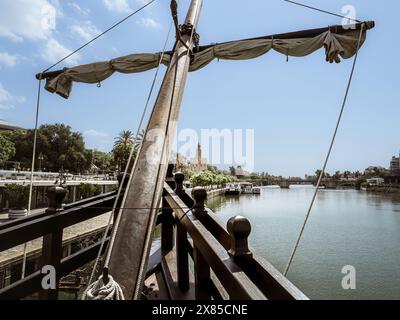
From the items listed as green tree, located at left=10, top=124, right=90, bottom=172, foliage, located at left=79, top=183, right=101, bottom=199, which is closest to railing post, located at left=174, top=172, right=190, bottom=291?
foliage, located at left=79, top=183, right=101, bottom=199

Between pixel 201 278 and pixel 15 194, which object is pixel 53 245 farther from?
pixel 15 194

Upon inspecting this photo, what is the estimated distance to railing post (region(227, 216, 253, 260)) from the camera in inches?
47.4

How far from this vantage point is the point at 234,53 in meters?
5.09

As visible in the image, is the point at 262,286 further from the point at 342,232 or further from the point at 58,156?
the point at 58,156

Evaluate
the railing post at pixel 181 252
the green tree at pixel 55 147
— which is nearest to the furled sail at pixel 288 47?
the railing post at pixel 181 252

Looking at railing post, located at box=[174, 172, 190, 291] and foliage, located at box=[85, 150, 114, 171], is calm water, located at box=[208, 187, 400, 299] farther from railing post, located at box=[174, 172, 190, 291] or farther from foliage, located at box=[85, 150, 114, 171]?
foliage, located at box=[85, 150, 114, 171]

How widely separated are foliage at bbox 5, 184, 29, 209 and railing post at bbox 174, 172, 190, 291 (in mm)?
23161

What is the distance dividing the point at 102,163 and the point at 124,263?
225 ft

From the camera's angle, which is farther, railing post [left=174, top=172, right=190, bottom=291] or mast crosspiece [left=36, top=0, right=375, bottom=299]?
railing post [left=174, top=172, right=190, bottom=291]

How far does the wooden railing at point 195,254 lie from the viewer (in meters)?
1.09

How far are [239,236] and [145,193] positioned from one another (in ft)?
2.51

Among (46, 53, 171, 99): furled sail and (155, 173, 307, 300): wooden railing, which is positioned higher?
(46, 53, 171, 99): furled sail

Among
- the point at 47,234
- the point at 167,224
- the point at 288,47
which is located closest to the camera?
the point at 47,234
